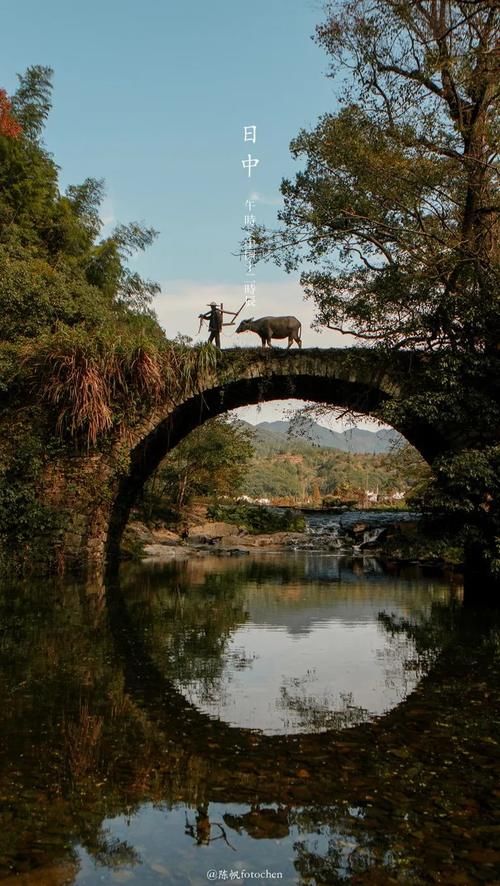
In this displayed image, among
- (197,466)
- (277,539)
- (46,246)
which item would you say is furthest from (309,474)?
(46,246)

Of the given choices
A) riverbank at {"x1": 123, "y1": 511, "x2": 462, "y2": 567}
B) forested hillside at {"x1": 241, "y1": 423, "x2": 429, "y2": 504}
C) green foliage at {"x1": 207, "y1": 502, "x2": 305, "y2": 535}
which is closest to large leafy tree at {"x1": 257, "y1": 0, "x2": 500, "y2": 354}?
riverbank at {"x1": 123, "y1": 511, "x2": 462, "y2": 567}

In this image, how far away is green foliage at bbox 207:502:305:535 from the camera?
85.8 ft

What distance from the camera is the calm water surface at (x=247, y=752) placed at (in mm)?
2604

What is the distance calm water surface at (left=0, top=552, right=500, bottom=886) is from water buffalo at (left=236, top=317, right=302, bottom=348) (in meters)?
7.18

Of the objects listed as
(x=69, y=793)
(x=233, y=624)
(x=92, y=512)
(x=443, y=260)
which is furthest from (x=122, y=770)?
(x=92, y=512)

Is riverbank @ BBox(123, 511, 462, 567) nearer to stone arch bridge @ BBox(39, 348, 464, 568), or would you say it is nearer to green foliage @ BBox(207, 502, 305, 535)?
green foliage @ BBox(207, 502, 305, 535)

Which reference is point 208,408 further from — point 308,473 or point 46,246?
point 308,473

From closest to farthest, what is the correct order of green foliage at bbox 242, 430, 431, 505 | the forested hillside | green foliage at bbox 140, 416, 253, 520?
green foliage at bbox 140, 416, 253, 520 → the forested hillside → green foliage at bbox 242, 430, 431, 505

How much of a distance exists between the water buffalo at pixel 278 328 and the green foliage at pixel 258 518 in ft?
40.5

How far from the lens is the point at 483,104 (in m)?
11.0

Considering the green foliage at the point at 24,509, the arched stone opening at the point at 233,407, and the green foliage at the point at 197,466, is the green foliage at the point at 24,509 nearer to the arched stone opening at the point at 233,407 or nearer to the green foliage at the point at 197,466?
the arched stone opening at the point at 233,407

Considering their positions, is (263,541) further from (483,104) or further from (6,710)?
(6,710)

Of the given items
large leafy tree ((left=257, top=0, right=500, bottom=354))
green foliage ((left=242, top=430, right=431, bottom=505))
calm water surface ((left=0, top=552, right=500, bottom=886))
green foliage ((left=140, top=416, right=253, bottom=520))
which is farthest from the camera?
green foliage ((left=242, top=430, right=431, bottom=505))

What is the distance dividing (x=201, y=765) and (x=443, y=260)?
905cm
